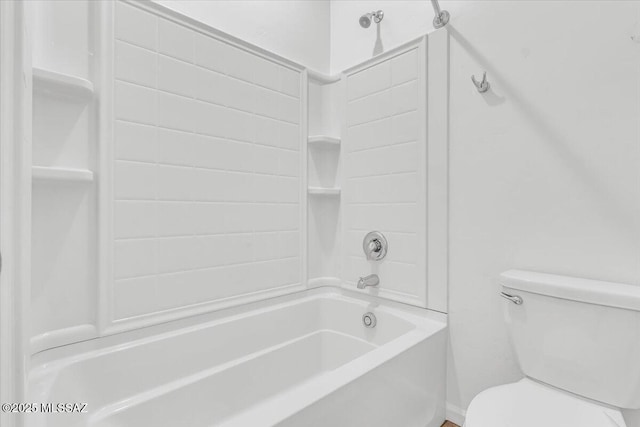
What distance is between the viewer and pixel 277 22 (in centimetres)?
184

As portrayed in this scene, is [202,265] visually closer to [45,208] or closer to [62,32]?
[45,208]

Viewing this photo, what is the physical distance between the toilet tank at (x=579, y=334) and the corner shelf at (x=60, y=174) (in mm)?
1639

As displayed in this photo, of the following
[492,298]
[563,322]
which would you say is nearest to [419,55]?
[492,298]

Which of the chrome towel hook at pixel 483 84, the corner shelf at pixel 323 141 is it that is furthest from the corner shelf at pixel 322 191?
the chrome towel hook at pixel 483 84

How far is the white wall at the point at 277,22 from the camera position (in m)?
1.54

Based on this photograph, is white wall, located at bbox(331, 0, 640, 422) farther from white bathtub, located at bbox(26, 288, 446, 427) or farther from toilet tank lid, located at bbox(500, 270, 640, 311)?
white bathtub, located at bbox(26, 288, 446, 427)

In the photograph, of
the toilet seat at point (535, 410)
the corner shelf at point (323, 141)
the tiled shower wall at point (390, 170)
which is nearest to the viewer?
the toilet seat at point (535, 410)

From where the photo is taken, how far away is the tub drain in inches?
68.2

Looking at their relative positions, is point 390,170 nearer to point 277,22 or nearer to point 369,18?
point 369,18

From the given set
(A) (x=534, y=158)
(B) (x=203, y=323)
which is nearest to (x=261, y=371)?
(B) (x=203, y=323)

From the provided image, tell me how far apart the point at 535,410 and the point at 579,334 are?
30 centimetres

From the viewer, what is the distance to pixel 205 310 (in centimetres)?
149

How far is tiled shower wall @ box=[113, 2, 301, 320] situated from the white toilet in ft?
3.80

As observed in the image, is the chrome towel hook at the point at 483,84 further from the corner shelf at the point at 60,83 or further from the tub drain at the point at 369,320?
the corner shelf at the point at 60,83
